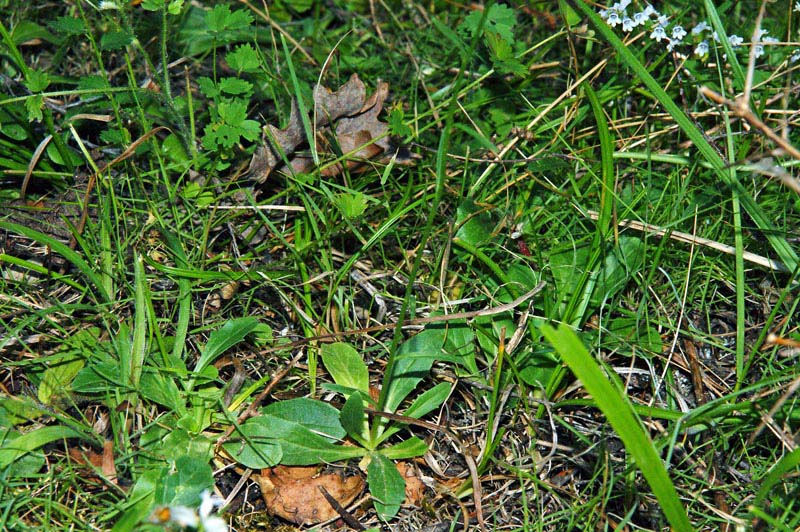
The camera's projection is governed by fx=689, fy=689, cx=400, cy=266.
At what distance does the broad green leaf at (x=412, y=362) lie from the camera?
1.90m

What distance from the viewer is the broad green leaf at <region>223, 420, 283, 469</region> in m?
1.77

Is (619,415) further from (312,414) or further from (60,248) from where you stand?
(60,248)

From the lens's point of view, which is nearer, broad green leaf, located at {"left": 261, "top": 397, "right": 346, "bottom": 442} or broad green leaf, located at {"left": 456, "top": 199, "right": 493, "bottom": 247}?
broad green leaf, located at {"left": 261, "top": 397, "right": 346, "bottom": 442}

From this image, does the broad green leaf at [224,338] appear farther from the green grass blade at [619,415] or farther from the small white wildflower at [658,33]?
the small white wildflower at [658,33]

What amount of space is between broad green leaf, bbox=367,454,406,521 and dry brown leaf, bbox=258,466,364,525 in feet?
0.22

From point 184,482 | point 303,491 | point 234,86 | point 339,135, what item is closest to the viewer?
point 184,482

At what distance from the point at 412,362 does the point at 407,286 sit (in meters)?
0.28

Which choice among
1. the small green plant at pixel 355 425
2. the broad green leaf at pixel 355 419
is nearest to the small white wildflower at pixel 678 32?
the small green plant at pixel 355 425

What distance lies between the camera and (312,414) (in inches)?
72.4

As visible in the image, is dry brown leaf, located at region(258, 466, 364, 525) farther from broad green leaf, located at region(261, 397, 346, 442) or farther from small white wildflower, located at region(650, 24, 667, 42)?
small white wildflower, located at region(650, 24, 667, 42)

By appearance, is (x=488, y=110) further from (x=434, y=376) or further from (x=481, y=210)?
(x=434, y=376)

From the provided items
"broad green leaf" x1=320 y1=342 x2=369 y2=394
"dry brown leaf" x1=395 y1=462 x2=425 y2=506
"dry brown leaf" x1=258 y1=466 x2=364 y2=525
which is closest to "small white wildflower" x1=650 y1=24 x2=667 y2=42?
"broad green leaf" x1=320 y1=342 x2=369 y2=394

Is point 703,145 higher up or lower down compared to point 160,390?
higher up

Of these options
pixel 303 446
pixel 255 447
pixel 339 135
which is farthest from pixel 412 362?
pixel 339 135
